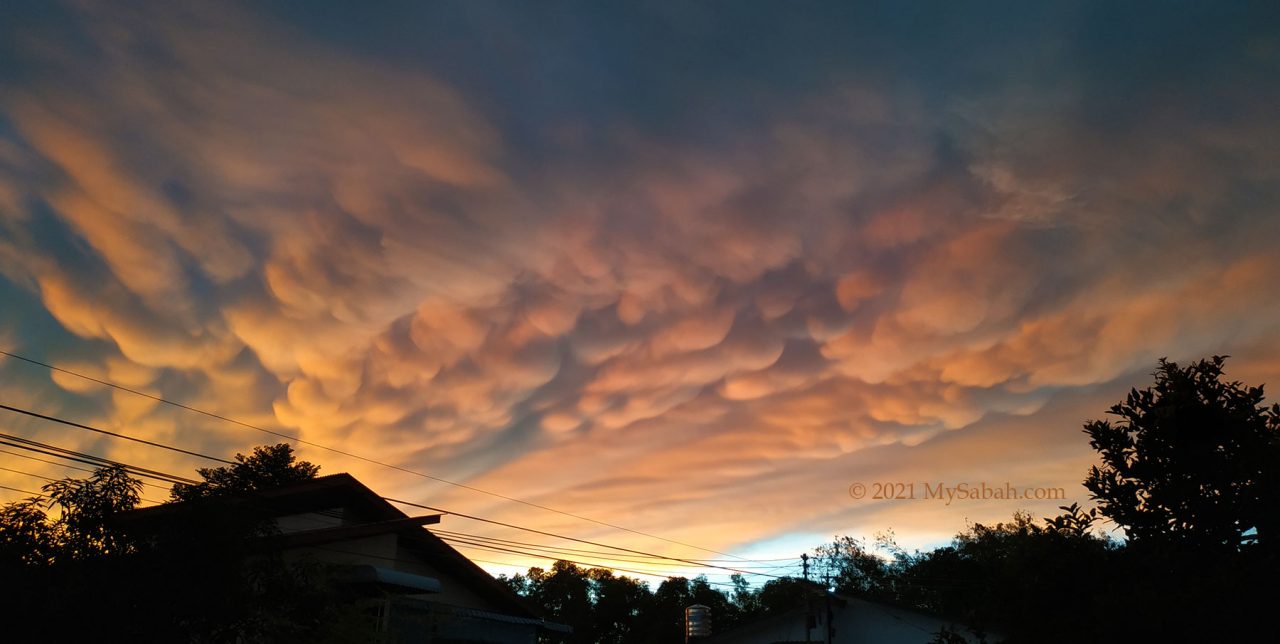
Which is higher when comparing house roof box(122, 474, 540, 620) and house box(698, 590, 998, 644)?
house roof box(122, 474, 540, 620)

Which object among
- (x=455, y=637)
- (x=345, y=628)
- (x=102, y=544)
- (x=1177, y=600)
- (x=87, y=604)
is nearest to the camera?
(x=1177, y=600)

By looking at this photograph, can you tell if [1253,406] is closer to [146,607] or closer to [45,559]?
[146,607]

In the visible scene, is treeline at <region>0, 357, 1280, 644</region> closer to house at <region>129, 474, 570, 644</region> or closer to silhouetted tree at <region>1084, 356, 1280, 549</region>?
silhouetted tree at <region>1084, 356, 1280, 549</region>

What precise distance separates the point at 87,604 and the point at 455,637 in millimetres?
16269

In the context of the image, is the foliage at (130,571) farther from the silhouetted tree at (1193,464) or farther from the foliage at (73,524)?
the silhouetted tree at (1193,464)

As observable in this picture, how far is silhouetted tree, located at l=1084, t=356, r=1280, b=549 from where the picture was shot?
12711 millimetres

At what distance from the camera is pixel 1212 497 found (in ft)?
43.5

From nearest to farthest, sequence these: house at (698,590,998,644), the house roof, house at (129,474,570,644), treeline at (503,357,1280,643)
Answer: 1. treeline at (503,357,1280,643)
2. house at (129,474,570,644)
3. the house roof
4. house at (698,590,998,644)

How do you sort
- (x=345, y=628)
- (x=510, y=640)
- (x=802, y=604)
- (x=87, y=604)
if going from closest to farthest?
(x=87, y=604), (x=345, y=628), (x=510, y=640), (x=802, y=604)

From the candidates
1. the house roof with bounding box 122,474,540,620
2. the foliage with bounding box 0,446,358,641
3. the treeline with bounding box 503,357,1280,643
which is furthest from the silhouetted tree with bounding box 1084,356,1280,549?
the house roof with bounding box 122,474,540,620

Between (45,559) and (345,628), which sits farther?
(345,628)

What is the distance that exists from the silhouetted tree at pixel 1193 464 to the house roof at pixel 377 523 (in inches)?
818

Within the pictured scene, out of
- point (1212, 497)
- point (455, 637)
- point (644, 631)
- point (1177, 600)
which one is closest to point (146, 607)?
point (455, 637)

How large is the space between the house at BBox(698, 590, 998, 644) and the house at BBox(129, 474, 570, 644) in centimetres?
1378
